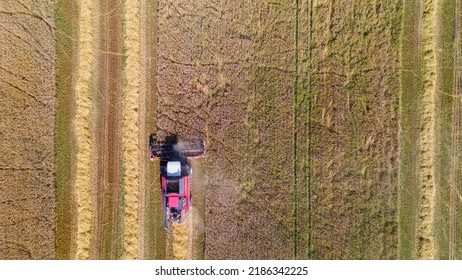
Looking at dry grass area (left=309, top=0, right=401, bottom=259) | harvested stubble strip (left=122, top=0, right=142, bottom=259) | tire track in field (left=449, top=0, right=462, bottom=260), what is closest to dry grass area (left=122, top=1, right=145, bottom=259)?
harvested stubble strip (left=122, top=0, right=142, bottom=259)

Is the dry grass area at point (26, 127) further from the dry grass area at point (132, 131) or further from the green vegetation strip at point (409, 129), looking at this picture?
the green vegetation strip at point (409, 129)

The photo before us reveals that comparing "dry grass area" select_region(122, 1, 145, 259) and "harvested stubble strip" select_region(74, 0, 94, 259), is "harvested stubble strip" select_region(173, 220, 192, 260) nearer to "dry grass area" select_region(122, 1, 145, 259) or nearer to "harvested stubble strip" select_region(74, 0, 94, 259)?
"dry grass area" select_region(122, 1, 145, 259)

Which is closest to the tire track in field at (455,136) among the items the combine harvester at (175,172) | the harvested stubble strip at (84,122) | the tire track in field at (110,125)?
the combine harvester at (175,172)

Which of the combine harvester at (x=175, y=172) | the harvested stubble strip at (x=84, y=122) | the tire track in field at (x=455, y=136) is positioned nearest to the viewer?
the combine harvester at (x=175, y=172)

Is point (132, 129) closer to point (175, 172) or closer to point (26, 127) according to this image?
point (175, 172)

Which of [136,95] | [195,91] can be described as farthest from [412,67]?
[136,95]

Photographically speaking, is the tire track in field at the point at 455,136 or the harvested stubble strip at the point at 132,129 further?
the harvested stubble strip at the point at 132,129

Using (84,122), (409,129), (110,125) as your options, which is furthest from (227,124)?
(409,129)
